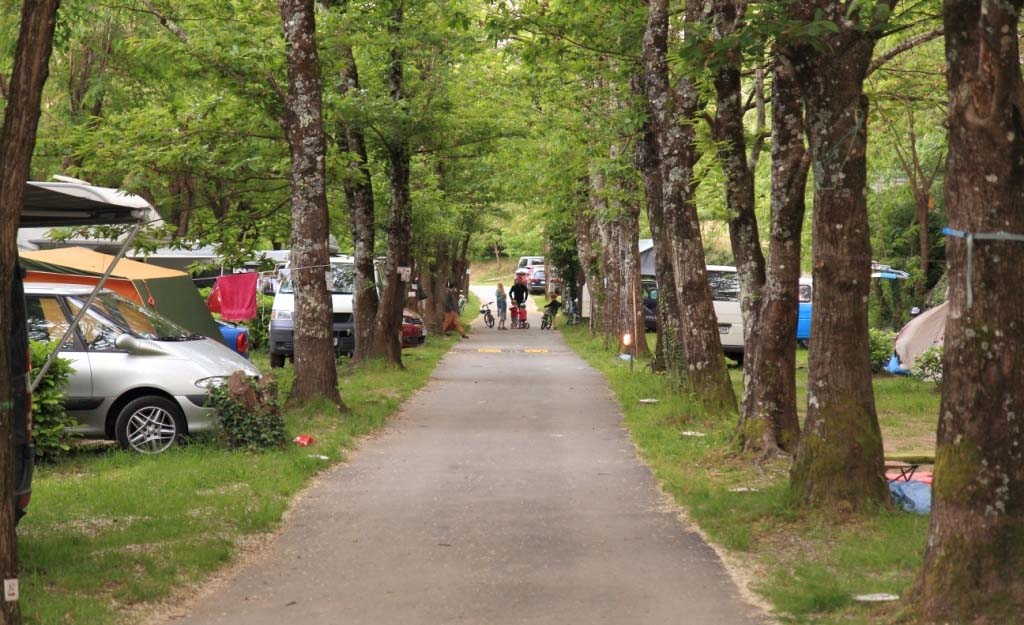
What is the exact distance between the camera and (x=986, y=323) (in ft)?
19.7

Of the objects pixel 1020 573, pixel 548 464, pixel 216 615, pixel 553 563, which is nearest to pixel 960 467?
pixel 1020 573

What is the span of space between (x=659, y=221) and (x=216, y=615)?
42.3 feet

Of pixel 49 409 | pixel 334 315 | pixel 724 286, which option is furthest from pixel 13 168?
pixel 724 286

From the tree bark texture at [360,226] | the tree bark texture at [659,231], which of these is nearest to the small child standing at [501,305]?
the tree bark texture at [360,226]

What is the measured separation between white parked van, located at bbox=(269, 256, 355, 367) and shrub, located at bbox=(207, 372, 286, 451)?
10069mm

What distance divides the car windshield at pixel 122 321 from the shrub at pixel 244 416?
3.71 feet

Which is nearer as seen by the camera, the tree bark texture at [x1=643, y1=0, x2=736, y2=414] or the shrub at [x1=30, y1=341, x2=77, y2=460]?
the shrub at [x1=30, y1=341, x2=77, y2=460]

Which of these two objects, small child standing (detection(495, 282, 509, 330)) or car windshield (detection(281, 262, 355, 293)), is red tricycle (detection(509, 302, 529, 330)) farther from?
car windshield (detection(281, 262, 355, 293))

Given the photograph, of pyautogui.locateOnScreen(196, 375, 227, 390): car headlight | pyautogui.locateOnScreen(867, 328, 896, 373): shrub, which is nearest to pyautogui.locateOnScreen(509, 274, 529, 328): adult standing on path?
pyautogui.locateOnScreen(867, 328, 896, 373): shrub

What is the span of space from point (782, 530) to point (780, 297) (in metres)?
3.10

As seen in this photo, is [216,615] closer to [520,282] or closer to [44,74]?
[44,74]

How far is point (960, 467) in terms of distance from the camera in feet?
20.1

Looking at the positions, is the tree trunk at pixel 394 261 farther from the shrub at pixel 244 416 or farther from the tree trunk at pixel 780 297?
the tree trunk at pixel 780 297

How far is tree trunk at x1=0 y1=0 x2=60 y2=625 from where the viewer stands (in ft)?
19.9
